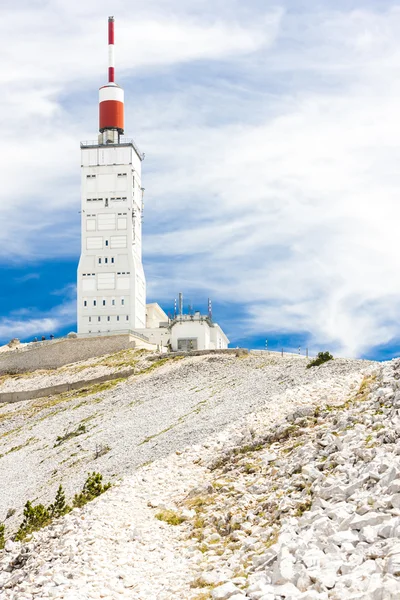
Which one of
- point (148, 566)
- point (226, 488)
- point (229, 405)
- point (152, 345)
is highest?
point (152, 345)

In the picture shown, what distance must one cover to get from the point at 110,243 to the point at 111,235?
1041 mm

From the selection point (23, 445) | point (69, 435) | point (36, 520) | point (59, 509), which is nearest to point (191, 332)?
point (23, 445)

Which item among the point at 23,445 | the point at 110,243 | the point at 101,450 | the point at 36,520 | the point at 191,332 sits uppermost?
the point at 110,243

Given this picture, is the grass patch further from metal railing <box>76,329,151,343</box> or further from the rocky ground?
metal railing <box>76,329,151,343</box>

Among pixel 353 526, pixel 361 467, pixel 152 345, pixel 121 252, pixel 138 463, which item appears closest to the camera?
pixel 353 526

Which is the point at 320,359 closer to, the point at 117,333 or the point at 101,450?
the point at 101,450

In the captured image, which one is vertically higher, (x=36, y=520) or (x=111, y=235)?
(x=111, y=235)

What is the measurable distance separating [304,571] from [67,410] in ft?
173

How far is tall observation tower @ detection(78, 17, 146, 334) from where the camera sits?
355 feet

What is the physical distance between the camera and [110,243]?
4333 inches

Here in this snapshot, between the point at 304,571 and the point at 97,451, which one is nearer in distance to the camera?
the point at 304,571

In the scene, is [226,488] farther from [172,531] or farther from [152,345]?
[152,345]

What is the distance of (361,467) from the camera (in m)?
21.5

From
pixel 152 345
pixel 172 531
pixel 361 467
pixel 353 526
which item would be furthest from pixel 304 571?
pixel 152 345
